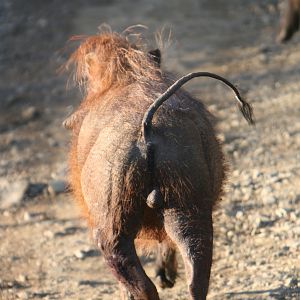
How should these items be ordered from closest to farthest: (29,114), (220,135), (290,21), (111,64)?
(111,64)
(220,135)
(29,114)
(290,21)

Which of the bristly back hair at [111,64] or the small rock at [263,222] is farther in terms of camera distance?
the small rock at [263,222]

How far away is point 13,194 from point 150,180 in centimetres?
289

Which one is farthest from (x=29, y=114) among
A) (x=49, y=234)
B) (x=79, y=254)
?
(x=79, y=254)

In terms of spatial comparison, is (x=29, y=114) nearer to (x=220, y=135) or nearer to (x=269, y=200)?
(x=220, y=135)

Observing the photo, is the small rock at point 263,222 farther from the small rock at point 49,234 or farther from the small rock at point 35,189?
the small rock at point 35,189

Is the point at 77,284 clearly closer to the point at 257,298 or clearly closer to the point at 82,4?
the point at 257,298

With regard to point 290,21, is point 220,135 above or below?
below

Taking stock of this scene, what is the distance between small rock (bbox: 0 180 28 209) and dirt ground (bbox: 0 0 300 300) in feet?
0.03

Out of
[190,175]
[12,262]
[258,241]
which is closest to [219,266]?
[258,241]

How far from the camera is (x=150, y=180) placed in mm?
2834

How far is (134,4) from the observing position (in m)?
10.4

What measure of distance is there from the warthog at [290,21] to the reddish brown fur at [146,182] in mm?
5238

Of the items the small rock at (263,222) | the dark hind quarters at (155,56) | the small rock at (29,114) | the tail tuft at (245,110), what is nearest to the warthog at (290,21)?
the small rock at (29,114)

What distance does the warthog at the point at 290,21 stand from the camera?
321 inches
